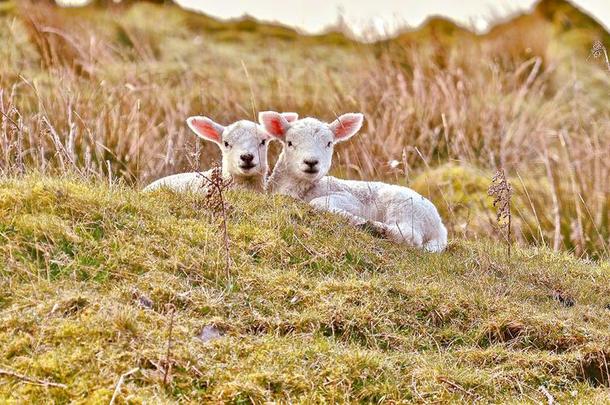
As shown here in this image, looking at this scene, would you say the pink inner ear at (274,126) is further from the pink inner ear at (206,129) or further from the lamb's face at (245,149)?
the pink inner ear at (206,129)

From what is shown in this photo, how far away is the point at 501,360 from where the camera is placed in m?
6.03

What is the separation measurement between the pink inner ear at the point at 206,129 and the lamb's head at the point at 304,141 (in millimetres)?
516

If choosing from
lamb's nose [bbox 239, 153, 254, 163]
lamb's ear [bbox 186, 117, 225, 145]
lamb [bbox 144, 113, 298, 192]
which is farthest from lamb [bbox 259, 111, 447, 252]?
lamb's ear [bbox 186, 117, 225, 145]

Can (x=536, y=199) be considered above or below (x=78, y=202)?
below

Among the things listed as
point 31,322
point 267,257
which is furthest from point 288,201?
point 31,322

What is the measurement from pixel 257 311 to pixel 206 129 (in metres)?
2.97

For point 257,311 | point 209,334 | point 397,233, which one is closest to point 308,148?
point 397,233

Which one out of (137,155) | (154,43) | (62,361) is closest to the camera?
(62,361)

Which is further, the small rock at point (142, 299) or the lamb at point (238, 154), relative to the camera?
the lamb at point (238, 154)

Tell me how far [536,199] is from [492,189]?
15.7ft

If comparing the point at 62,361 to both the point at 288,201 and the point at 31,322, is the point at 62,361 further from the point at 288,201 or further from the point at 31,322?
the point at 288,201

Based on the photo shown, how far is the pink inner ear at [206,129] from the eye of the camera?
338 inches

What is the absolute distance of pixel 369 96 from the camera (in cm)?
1514

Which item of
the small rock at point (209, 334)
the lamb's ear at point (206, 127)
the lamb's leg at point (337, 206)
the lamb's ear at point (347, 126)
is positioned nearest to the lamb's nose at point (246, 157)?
the lamb's ear at point (206, 127)
